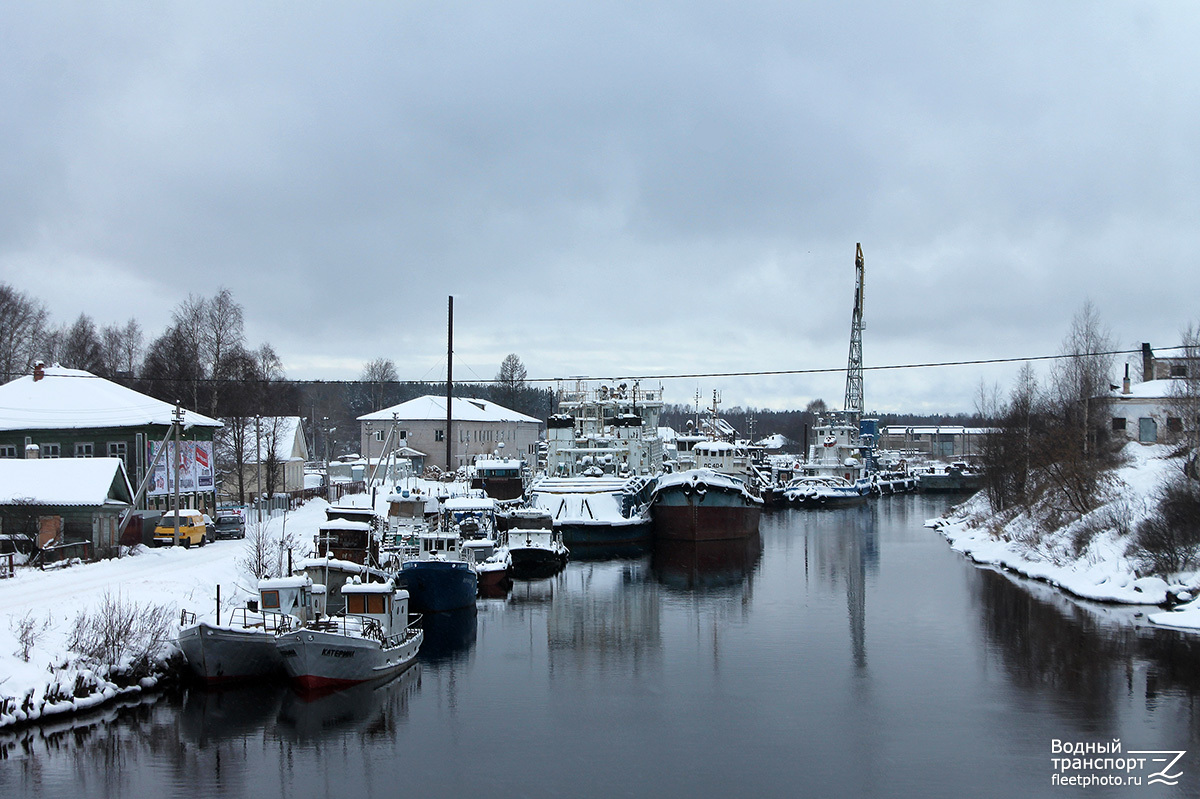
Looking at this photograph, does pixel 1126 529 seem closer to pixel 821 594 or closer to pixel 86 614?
pixel 821 594

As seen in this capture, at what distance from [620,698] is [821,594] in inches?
691

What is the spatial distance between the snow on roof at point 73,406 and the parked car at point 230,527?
5.03 meters

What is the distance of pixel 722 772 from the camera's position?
1798 centimetres

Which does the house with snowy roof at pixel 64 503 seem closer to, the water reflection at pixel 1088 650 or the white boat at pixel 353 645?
the white boat at pixel 353 645

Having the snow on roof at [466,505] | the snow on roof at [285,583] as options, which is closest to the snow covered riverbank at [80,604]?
the snow on roof at [285,583]

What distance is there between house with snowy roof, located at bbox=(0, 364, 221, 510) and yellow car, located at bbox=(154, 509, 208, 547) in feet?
14.8

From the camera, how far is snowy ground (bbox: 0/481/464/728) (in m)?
20.1

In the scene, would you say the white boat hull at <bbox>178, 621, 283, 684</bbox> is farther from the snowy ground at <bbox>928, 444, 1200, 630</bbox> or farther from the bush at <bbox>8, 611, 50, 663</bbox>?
the snowy ground at <bbox>928, 444, 1200, 630</bbox>

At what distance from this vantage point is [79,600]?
24.4 metres

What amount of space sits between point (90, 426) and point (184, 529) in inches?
362

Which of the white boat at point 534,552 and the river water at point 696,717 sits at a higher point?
the white boat at point 534,552

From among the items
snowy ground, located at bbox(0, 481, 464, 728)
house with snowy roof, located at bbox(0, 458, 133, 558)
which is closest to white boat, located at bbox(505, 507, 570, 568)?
snowy ground, located at bbox(0, 481, 464, 728)

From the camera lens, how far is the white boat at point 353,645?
22969 millimetres

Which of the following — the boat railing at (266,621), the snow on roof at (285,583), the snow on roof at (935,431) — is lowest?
the boat railing at (266,621)
